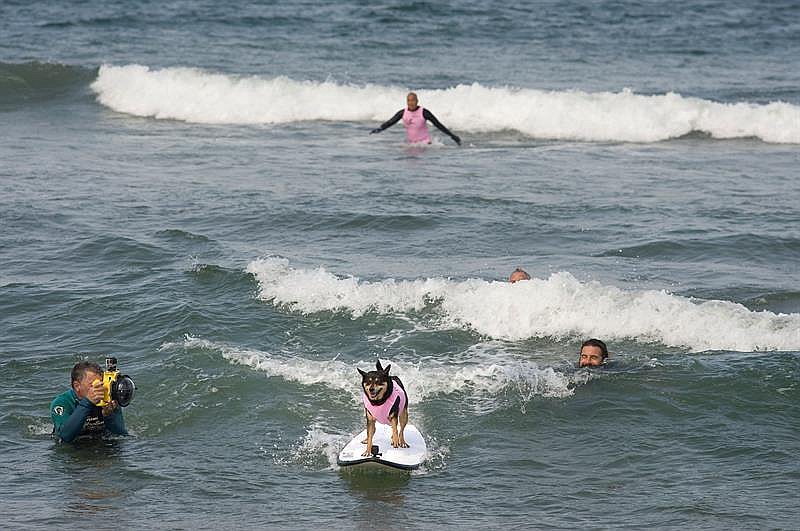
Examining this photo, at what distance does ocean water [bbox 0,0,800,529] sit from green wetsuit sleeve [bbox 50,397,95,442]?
0.20 meters

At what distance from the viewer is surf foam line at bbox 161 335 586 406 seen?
11.7 m

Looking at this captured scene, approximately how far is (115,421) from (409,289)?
4730mm

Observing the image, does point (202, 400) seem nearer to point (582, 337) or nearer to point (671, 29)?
point (582, 337)

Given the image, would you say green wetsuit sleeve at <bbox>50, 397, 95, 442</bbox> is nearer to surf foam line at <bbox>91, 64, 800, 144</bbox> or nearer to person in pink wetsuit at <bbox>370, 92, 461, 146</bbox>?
person in pink wetsuit at <bbox>370, 92, 461, 146</bbox>

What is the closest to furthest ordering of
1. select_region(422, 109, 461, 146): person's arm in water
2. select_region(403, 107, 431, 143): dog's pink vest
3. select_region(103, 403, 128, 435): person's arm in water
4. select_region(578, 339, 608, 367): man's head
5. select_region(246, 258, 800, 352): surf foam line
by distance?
select_region(103, 403, 128, 435): person's arm in water → select_region(578, 339, 608, 367): man's head → select_region(246, 258, 800, 352): surf foam line → select_region(422, 109, 461, 146): person's arm in water → select_region(403, 107, 431, 143): dog's pink vest

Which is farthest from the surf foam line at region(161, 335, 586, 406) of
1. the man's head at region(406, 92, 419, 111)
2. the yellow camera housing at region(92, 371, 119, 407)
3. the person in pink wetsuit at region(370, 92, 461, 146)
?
the man's head at region(406, 92, 419, 111)

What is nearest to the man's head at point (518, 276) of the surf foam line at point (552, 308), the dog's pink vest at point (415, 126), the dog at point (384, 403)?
the surf foam line at point (552, 308)

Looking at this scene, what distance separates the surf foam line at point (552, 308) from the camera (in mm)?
13109

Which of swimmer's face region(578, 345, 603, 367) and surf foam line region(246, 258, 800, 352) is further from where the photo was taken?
surf foam line region(246, 258, 800, 352)

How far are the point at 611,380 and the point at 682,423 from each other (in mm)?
987

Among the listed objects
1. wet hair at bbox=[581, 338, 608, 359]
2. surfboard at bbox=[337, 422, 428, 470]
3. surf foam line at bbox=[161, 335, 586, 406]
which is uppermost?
wet hair at bbox=[581, 338, 608, 359]

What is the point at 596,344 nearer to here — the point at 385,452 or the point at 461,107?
the point at 385,452

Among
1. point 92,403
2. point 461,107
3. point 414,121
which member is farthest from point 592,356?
point 461,107

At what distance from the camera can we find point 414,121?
23.5 m
